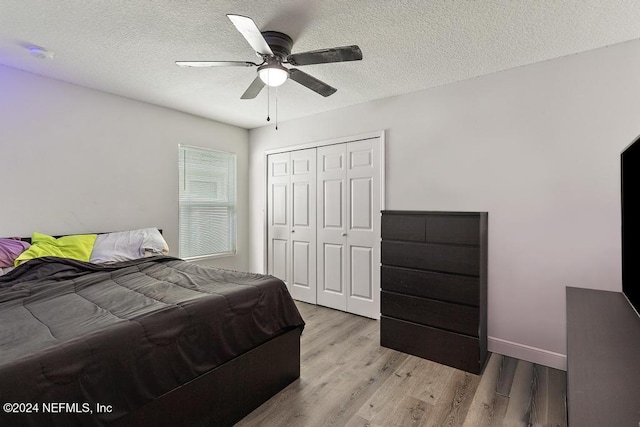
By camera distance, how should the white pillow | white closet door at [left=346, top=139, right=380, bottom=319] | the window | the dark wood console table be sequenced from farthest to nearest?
the window
white closet door at [left=346, top=139, right=380, bottom=319]
the white pillow
the dark wood console table

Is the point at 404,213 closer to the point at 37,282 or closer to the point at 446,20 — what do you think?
the point at 446,20

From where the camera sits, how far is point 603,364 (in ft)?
3.34

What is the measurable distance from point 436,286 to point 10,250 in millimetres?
3362

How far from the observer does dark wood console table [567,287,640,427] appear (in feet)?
2.60

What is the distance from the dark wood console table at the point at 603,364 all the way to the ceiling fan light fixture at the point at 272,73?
2034 millimetres

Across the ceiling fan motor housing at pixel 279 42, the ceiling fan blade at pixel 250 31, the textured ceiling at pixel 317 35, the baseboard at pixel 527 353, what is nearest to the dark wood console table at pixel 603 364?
the baseboard at pixel 527 353

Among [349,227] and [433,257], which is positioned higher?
[349,227]

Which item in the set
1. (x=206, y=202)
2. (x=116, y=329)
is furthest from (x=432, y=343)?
(x=206, y=202)

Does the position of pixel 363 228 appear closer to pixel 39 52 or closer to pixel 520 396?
pixel 520 396

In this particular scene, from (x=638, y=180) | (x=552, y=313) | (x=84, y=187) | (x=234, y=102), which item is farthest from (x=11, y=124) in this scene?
(x=552, y=313)

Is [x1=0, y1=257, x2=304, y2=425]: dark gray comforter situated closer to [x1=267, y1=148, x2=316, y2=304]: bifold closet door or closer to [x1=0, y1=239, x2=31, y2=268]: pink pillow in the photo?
[x1=0, y1=239, x2=31, y2=268]: pink pillow

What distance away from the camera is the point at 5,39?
209 centimetres

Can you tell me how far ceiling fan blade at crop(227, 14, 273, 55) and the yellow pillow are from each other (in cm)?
233

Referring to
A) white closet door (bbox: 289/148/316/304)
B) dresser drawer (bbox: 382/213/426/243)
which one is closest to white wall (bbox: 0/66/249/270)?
white closet door (bbox: 289/148/316/304)
